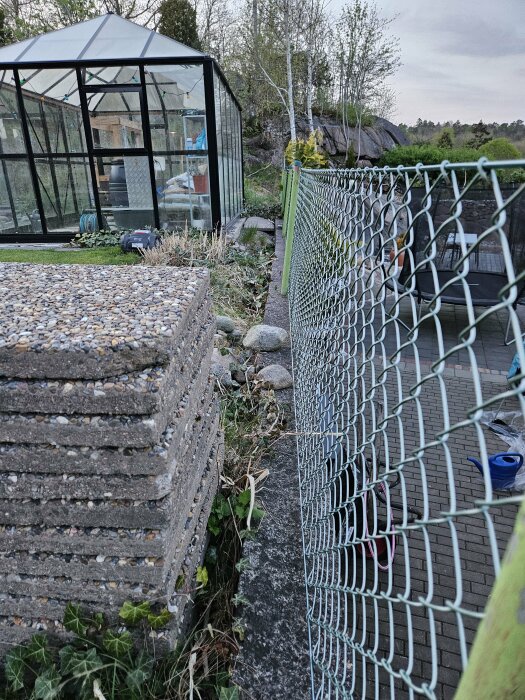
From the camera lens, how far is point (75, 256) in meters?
8.27

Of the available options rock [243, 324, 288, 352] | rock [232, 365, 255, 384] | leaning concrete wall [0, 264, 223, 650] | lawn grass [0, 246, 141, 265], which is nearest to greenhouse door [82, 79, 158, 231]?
lawn grass [0, 246, 141, 265]

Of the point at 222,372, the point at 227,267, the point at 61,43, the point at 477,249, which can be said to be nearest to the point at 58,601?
the point at 222,372

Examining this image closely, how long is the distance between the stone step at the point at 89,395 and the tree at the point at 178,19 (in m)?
20.1

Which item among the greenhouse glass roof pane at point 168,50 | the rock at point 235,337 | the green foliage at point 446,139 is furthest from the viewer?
the green foliage at point 446,139

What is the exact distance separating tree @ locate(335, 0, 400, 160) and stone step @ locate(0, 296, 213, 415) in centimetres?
1860

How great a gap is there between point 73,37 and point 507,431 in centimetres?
1071

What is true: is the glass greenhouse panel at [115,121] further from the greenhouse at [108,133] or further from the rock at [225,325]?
the rock at [225,325]

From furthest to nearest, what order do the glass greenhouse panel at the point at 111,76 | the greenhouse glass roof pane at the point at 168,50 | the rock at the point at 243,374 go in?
1. the glass greenhouse panel at the point at 111,76
2. the greenhouse glass roof pane at the point at 168,50
3. the rock at the point at 243,374

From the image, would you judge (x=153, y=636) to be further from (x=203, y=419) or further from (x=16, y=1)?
(x=16, y=1)

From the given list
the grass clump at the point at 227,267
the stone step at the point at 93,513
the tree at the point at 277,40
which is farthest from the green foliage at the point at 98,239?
the stone step at the point at 93,513

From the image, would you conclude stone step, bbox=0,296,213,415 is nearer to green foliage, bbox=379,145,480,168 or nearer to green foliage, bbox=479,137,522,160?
green foliage, bbox=479,137,522,160

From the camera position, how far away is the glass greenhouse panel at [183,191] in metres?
9.20

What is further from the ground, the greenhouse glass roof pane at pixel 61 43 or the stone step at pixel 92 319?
the greenhouse glass roof pane at pixel 61 43

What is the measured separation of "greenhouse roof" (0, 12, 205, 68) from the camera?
8570 millimetres
